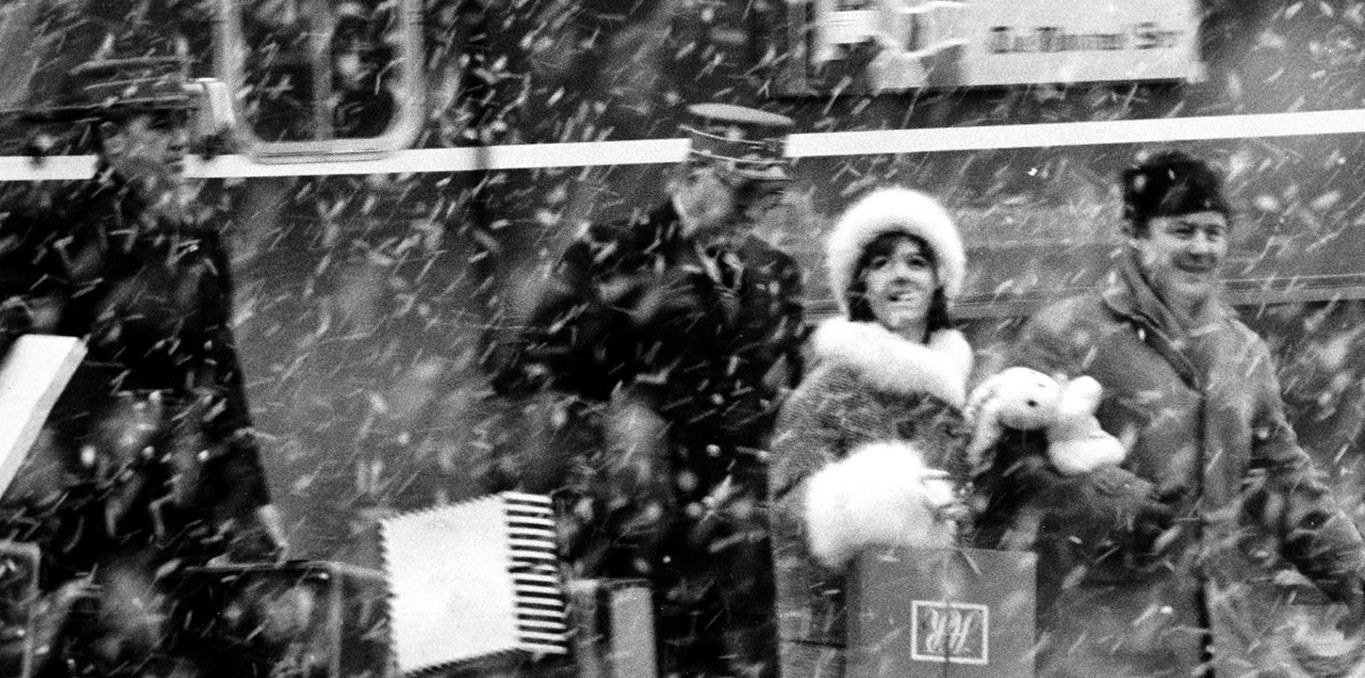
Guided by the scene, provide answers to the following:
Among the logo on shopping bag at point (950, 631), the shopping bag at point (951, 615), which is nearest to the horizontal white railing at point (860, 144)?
the shopping bag at point (951, 615)

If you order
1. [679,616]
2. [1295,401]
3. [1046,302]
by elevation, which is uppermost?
[1046,302]

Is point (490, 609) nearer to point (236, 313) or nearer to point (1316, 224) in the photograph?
point (236, 313)

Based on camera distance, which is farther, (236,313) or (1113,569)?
(236,313)

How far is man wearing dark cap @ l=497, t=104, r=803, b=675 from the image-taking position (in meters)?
4.25

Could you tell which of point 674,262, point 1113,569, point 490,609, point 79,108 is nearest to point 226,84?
point 79,108

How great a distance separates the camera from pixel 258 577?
4.16 m

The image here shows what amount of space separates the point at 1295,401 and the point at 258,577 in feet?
8.04

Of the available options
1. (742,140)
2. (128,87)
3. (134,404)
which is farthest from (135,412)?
(742,140)

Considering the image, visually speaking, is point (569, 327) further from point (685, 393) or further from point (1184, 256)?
point (1184, 256)

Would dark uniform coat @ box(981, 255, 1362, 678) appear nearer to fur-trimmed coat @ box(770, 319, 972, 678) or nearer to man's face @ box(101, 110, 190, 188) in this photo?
fur-trimmed coat @ box(770, 319, 972, 678)

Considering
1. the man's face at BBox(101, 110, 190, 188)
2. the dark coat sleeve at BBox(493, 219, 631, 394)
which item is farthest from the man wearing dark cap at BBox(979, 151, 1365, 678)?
the man's face at BBox(101, 110, 190, 188)

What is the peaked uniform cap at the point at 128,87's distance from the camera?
433cm

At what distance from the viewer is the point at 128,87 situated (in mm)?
4332

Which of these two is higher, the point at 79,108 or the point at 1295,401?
the point at 79,108
